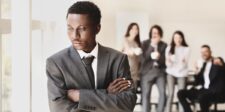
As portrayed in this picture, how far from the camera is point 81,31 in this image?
961 mm

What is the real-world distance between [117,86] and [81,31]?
166mm

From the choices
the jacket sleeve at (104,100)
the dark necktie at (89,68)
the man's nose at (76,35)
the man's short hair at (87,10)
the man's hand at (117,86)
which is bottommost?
the jacket sleeve at (104,100)

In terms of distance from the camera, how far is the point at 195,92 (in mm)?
2834

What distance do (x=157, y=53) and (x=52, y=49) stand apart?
1.87m

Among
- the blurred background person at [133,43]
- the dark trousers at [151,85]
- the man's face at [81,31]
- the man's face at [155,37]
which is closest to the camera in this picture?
the man's face at [81,31]

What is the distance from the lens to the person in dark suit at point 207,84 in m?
2.70

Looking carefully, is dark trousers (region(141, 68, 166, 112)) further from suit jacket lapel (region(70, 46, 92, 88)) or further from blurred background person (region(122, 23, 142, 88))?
suit jacket lapel (region(70, 46, 92, 88))

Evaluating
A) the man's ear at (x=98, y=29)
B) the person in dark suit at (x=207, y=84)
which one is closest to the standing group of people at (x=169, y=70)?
the person in dark suit at (x=207, y=84)

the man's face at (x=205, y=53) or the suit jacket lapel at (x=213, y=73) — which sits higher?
the man's face at (x=205, y=53)

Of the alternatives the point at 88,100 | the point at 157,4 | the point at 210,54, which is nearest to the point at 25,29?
the point at 88,100

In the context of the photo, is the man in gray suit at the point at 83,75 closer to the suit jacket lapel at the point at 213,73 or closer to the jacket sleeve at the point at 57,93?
the jacket sleeve at the point at 57,93

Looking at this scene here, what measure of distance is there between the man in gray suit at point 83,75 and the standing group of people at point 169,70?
5.32ft

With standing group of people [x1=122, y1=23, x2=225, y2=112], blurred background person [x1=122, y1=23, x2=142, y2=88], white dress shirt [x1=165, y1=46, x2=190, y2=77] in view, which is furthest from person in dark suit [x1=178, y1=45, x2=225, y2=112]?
blurred background person [x1=122, y1=23, x2=142, y2=88]

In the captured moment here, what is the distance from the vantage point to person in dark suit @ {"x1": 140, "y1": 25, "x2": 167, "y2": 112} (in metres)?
2.70
